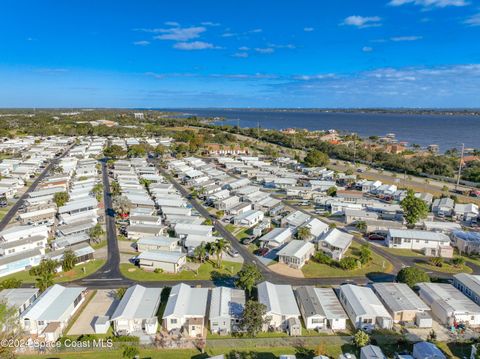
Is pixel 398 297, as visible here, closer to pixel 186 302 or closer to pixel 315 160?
pixel 186 302

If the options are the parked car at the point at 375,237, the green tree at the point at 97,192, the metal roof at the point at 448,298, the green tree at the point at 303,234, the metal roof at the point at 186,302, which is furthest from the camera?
the green tree at the point at 97,192

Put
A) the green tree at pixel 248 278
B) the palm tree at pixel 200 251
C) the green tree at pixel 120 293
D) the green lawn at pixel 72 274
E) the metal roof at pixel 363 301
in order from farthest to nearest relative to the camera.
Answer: the palm tree at pixel 200 251 < the green lawn at pixel 72 274 < the green tree at pixel 248 278 < the green tree at pixel 120 293 < the metal roof at pixel 363 301

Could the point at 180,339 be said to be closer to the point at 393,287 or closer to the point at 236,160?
the point at 393,287

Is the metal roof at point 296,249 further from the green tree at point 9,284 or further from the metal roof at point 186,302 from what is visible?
the green tree at point 9,284

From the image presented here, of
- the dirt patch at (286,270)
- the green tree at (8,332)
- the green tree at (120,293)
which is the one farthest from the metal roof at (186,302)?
the green tree at (8,332)

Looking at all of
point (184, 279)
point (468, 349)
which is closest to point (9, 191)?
point (184, 279)

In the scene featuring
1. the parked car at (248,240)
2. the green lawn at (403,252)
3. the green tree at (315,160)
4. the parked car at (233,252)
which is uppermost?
the green tree at (315,160)
